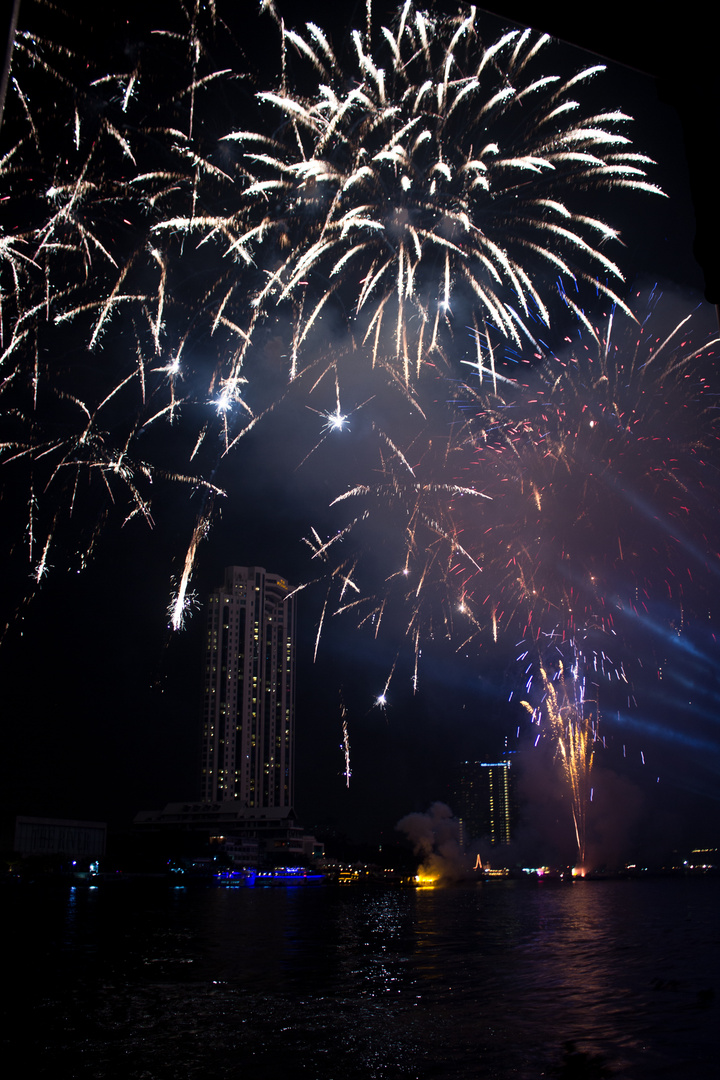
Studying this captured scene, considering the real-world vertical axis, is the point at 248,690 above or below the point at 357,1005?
above

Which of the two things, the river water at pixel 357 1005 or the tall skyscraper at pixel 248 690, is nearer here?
the river water at pixel 357 1005

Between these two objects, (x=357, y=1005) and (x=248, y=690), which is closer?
(x=357, y=1005)

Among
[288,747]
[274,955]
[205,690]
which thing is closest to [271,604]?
[205,690]

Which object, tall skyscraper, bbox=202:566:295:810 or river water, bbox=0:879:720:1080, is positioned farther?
tall skyscraper, bbox=202:566:295:810

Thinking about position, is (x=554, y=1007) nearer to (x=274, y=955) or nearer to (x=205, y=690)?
(x=274, y=955)

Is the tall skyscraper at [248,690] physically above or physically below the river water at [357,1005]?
above
